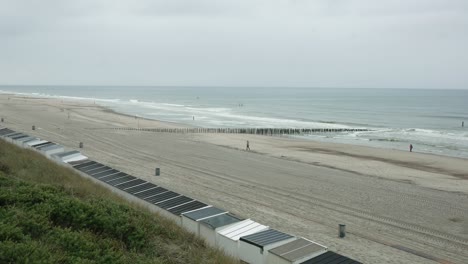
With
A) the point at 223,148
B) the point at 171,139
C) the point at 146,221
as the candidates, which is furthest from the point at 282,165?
the point at 146,221

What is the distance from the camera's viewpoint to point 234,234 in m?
10.1

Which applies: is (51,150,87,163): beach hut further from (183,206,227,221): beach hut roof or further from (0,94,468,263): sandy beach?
(183,206,227,221): beach hut roof

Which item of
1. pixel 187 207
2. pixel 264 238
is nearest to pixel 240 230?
pixel 264 238

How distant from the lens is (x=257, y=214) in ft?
51.2

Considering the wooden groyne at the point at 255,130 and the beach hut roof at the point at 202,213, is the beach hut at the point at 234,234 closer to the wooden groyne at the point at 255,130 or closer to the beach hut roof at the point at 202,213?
the beach hut roof at the point at 202,213

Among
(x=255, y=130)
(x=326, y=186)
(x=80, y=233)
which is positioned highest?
(x=80, y=233)

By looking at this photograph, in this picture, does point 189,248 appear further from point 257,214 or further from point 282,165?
point 282,165

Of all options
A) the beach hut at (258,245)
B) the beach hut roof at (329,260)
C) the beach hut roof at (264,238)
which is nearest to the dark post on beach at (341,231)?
the beach hut roof at (264,238)

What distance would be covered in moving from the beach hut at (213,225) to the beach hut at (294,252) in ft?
6.05

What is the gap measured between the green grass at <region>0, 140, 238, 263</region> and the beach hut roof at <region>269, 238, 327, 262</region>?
139 centimetres

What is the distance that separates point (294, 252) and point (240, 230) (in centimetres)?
192

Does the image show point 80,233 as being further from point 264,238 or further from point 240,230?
point 240,230

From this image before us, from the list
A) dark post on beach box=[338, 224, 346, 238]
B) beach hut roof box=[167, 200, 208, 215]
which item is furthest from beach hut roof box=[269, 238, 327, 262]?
dark post on beach box=[338, 224, 346, 238]

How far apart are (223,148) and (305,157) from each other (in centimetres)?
648
